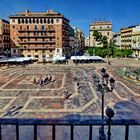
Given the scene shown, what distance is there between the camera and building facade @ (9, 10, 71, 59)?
8200cm

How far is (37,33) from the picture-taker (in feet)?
272

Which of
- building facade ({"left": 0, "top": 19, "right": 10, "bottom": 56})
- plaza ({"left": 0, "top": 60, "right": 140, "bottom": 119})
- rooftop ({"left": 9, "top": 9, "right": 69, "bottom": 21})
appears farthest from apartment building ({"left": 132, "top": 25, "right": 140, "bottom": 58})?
plaza ({"left": 0, "top": 60, "right": 140, "bottom": 119})

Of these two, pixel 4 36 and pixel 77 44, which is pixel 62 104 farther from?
pixel 77 44

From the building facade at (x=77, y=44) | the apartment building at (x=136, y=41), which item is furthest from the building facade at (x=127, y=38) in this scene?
the building facade at (x=77, y=44)

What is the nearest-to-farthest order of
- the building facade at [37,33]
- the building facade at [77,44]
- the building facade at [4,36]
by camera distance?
the building facade at [4,36], the building facade at [37,33], the building facade at [77,44]

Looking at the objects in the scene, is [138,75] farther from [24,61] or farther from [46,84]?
[24,61]

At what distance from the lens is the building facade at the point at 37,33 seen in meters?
82.0

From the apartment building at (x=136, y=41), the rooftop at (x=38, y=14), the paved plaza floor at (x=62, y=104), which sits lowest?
the paved plaza floor at (x=62, y=104)

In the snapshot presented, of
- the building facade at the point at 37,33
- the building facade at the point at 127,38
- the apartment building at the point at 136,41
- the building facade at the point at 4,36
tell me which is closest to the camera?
the building facade at the point at 4,36

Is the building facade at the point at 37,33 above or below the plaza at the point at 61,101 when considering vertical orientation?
above

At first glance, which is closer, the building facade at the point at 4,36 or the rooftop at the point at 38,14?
the building facade at the point at 4,36

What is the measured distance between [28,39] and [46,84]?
52196 mm

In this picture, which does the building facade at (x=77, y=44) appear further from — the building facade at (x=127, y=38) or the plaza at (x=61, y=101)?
the plaza at (x=61, y=101)

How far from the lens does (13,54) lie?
84.8m
